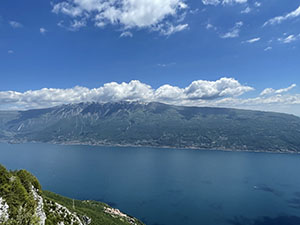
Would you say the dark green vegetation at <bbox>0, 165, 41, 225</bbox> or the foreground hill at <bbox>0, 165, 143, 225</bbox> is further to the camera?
the dark green vegetation at <bbox>0, 165, 41, 225</bbox>

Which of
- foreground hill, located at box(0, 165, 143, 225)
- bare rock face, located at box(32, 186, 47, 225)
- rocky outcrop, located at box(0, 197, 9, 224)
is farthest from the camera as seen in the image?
bare rock face, located at box(32, 186, 47, 225)

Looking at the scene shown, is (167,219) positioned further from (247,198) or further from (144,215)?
(247,198)

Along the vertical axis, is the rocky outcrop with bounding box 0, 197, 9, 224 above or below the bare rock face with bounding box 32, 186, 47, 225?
above

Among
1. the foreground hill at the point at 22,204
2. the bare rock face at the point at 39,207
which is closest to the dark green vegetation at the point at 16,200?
the foreground hill at the point at 22,204

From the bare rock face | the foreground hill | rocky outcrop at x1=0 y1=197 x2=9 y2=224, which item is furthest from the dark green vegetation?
the bare rock face

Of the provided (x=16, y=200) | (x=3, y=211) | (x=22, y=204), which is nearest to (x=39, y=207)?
(x=22, y=204)

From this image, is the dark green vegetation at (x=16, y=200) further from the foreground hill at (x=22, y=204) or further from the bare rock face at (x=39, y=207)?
the bare rock face at (x=39, y=207)

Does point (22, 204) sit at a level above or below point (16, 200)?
below

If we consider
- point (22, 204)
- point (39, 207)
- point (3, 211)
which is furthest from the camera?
point (39, 207)

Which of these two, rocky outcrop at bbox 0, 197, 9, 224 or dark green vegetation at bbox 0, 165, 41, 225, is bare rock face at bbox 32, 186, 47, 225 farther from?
rocky outcrop at bbox 0, 197, 9, 224

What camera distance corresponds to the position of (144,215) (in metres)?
132

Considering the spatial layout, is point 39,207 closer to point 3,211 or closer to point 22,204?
point 22,204

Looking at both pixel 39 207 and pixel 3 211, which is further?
pixel 39 207

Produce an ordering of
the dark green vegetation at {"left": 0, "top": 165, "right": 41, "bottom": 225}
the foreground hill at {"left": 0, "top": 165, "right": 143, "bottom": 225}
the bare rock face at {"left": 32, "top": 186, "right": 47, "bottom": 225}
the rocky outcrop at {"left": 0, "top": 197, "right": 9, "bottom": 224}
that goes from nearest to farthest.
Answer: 1. the rocky outcrop at {"left": 0, "top": 197, "right": 9, "bottom": 224}
2. the foreground hill at {"left": 0, "top": 165, "right": 143, "bottom": 225}
3. the dark green vegetation at {"left": 0, "top": 165, "right": 41, "bottom": 225}
4. the bare rock face at {"left": 32, "top": 186, "right": 47, "bottom": 225}
